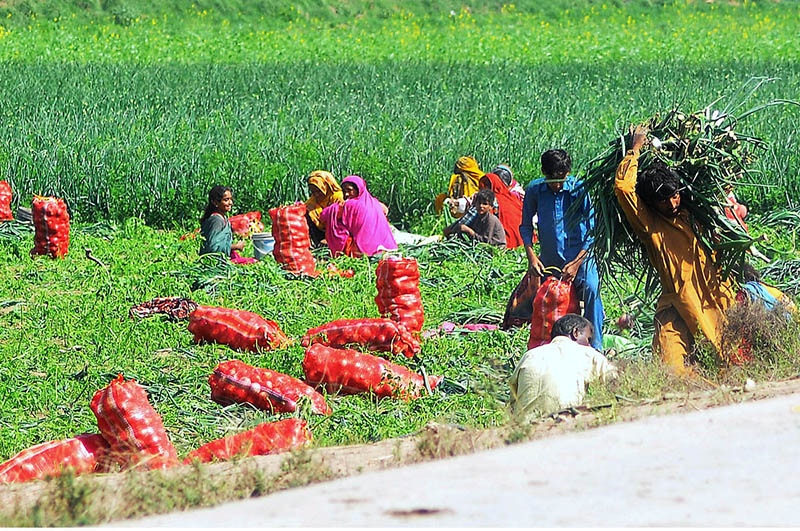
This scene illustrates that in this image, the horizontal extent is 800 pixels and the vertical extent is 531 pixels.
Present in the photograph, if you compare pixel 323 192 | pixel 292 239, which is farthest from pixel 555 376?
pixel 323 192

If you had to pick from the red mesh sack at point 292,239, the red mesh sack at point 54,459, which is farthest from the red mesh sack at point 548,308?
the red mesh sack at point 292,239

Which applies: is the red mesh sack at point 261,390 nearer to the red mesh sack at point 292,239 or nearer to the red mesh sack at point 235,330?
the red mesh sack at point 235,330

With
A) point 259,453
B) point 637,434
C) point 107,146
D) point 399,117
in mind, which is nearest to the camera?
point 637,434

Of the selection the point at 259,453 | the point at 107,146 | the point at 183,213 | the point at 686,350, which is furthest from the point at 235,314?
the point at 107,146

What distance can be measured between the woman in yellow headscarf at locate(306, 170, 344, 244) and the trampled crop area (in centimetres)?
73

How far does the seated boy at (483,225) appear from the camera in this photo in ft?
33.7

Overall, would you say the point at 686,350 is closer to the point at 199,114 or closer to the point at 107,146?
the point at 107,146

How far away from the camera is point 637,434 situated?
413 cm

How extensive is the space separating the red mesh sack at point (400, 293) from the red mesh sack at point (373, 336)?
0.43 meters

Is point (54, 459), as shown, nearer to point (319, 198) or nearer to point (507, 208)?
point (319, 198)

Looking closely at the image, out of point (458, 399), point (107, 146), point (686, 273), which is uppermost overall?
point (107, 146)

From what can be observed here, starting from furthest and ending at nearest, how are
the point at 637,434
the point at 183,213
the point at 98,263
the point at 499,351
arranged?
the point at 183,213
the point at 98,263
the point at 499,351
the point at 637,434

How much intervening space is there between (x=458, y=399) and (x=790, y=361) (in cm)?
177

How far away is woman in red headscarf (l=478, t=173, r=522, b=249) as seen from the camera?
10633mm
